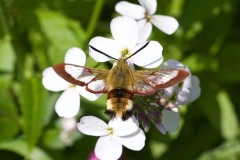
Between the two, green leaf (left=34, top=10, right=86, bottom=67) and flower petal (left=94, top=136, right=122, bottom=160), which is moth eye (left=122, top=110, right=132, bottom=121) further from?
green leaf (left=34, top=10, right=86, bottom=67)

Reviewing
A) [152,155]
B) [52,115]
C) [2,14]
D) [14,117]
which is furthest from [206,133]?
[2,14]

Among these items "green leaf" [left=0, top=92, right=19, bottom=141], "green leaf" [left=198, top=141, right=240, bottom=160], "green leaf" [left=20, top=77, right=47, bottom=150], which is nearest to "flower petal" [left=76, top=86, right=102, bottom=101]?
"green leaf" [left=20, top=77, right=47, bottom=150]

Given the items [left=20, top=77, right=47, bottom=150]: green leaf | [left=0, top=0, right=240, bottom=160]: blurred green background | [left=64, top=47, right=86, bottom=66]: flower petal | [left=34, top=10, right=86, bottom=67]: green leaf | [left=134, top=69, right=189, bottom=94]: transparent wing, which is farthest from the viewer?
[left=34, top=10, right=86, bottom=67]: green leaf

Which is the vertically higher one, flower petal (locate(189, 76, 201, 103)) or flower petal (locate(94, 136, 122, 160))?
flower petal (locate(189, 76, 201, 103))

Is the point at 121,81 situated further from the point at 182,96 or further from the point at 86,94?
the point at 182,96

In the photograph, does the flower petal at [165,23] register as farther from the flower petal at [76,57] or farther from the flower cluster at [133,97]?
the flower petal at [76,57]

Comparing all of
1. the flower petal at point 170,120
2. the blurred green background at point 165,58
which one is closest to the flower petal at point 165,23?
the flower petal at point 170,120
